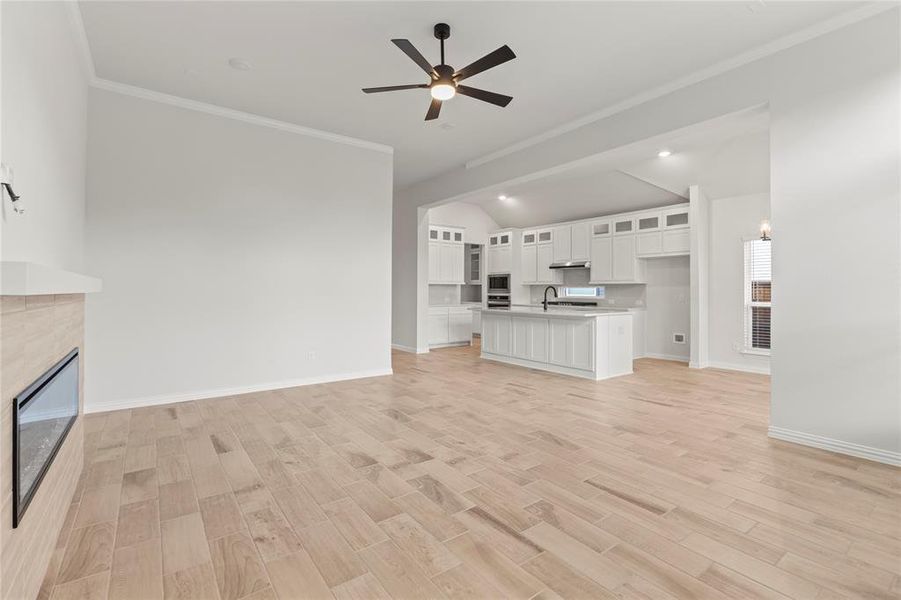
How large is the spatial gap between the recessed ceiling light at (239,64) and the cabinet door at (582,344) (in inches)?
182

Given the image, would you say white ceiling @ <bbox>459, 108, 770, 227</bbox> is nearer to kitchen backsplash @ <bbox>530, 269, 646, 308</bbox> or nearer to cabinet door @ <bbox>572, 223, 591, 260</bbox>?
cabinet door @ <bbox>572, 223, 591, 260</bbox>

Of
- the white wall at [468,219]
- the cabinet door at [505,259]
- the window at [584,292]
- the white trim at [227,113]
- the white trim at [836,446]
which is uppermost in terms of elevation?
the white trim at [227,113]

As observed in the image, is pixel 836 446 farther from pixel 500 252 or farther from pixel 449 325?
pixel 500 252

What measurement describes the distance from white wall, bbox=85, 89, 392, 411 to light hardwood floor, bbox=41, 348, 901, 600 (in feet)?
2.51

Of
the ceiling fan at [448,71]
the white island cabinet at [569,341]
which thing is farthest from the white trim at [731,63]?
the white island cabinet at [569,341]

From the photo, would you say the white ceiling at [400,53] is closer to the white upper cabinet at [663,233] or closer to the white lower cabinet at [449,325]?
the white upper cabinet at [663,233]

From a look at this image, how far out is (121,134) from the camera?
424cm

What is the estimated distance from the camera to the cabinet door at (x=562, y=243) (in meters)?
8.71

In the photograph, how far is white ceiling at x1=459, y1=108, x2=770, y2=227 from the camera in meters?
4.46

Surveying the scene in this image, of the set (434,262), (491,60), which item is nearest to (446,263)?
(434,262)

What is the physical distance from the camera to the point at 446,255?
920 centimetres

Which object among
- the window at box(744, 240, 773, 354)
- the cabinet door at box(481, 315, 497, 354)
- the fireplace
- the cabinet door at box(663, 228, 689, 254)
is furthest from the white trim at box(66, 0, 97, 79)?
the window at box(744, 240, 773, 354)

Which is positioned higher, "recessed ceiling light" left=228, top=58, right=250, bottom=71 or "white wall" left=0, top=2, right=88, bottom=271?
"recessed ceiling light" left=228, top=58, right=250, bottom=71

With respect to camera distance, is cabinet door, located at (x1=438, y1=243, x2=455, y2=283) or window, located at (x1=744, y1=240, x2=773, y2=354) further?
cabinet door, located at (x1=438, y1=243, x2=455, y2=283)
